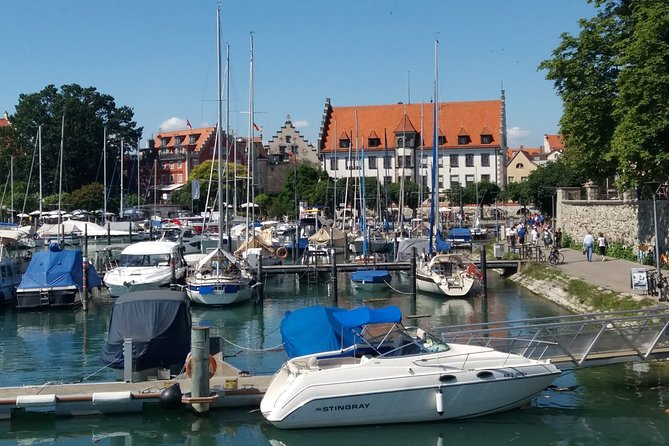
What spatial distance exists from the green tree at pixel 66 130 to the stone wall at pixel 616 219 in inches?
2731

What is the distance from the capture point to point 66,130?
105875 mm

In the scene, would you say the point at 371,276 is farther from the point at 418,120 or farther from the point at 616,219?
the point at 418,120

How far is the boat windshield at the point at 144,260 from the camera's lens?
39844 millimetres

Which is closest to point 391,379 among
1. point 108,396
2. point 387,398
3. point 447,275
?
point 387,398

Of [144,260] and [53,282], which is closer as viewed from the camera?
[53,282]

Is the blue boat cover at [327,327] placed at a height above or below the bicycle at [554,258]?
below

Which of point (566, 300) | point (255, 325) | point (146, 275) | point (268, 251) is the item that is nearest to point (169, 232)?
point (268, 251)

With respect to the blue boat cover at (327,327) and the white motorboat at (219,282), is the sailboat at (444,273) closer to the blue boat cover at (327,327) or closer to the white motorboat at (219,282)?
the white motorboat at (219,282)

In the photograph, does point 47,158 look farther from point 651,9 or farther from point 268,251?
point 651,9

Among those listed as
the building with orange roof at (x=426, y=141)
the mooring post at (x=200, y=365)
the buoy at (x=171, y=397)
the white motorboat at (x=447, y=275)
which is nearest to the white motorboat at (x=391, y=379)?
the mooring post at (x=200, y=365)

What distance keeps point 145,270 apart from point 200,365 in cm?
2160

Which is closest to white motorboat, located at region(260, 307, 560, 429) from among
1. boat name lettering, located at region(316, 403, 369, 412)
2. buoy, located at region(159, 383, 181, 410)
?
boat name lettering, located at region(316, 403, 369, 412)

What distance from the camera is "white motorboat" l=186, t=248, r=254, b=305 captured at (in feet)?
120

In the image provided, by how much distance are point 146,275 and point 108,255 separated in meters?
7.51
